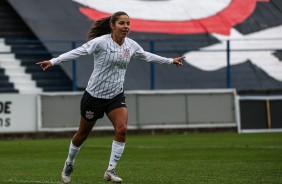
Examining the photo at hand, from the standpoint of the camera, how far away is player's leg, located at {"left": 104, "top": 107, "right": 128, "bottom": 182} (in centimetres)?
1005

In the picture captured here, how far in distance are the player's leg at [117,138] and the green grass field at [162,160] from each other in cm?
46

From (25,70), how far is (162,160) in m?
12.8

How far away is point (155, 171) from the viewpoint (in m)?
12.2

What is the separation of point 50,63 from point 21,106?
13329 millimetres

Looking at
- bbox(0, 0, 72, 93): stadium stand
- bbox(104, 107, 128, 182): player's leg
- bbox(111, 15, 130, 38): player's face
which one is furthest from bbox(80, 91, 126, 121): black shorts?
bbox(0, 0, 72, 93): stadium stand

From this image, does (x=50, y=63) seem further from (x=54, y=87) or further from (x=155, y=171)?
(x=54, y=87)

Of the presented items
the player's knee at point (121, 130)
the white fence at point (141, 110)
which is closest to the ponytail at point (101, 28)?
the player's knee at point (121, 130)

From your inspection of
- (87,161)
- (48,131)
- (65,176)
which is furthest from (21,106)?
(65,176)

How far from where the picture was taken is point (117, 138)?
10.1 m

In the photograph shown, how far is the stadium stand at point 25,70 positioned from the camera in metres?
25.9

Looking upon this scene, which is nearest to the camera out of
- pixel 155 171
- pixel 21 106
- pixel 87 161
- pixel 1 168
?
pixel 155 171

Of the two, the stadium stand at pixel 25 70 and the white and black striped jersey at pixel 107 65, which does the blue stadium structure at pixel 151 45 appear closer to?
the stadium stand at pixel 25 70

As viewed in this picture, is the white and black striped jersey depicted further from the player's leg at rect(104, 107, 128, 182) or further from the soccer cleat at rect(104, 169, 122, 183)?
the soccer cleat at rect(104, 169, 122, 183)

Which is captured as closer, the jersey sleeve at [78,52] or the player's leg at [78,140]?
the jersey sleeve at [78,52]
